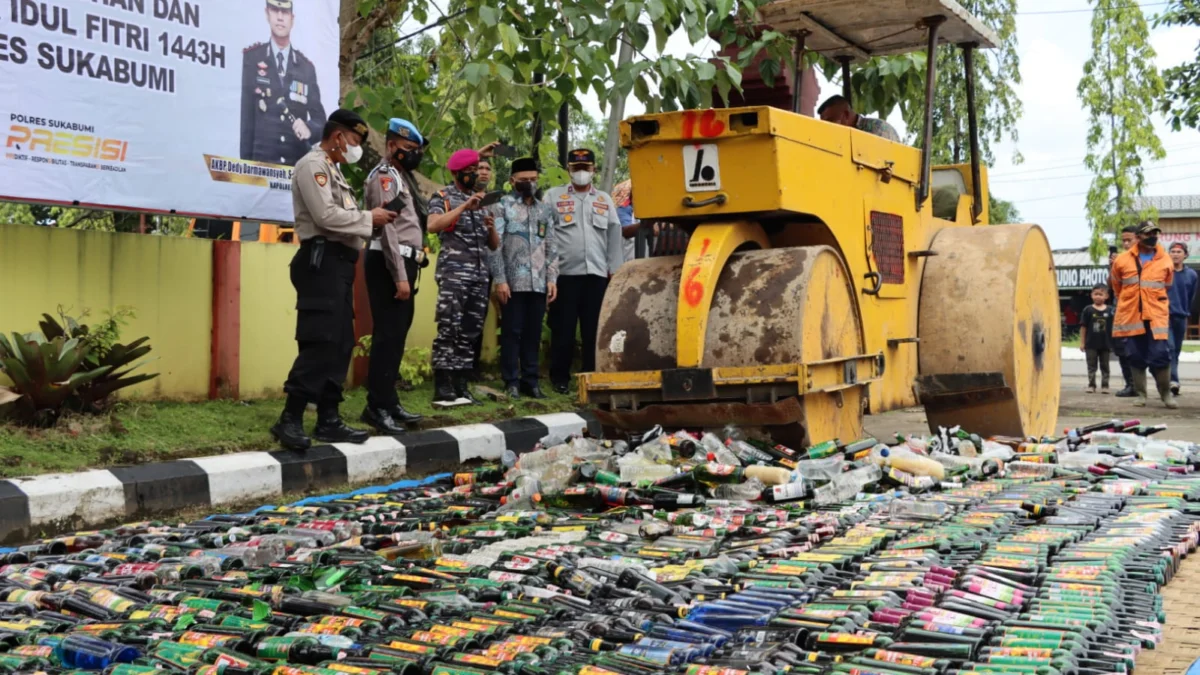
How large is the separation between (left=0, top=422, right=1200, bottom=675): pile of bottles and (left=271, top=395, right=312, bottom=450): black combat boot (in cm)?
95

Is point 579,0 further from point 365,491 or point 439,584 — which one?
point 439,584

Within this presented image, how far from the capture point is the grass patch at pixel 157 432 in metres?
6.13

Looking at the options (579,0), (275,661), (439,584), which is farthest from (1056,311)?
(275,661)

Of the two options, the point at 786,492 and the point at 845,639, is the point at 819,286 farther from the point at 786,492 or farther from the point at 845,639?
the point at 845,639

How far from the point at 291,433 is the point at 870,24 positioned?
4223 mm

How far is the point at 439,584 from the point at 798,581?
112cm

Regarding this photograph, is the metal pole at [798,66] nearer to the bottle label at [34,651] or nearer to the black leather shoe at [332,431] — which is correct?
the black leather shoe at [332,431]

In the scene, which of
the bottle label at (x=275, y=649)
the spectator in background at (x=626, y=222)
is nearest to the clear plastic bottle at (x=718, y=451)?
the bottle label at (x=275, y=649)

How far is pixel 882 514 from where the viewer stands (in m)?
5.03

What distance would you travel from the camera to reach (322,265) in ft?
Result: 22.6

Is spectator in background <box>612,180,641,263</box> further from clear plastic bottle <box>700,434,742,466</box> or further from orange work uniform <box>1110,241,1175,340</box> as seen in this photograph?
orange work uniform <box>1110,241,1175,340</box>

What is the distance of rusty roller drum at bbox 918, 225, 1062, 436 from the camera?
7.02 meters

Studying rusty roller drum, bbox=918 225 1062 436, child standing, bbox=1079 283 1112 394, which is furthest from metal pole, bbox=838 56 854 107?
child standing, bbox=1079 283 1112 394

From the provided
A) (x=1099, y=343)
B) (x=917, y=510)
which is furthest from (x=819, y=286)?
(x=1099, y=343)
